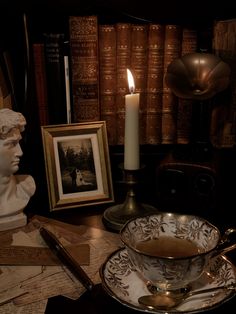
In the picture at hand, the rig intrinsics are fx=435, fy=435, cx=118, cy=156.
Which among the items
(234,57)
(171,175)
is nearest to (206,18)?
(234,57)

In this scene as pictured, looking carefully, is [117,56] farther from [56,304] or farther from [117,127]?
[56,304]

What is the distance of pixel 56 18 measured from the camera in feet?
3.00

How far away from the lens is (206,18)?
942 millimetres

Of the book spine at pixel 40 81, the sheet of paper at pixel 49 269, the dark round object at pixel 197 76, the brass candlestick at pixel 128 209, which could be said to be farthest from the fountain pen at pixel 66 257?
the dark round object at pixel 197 76

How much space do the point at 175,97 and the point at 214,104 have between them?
0.28ft

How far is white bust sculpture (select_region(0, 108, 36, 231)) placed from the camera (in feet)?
2.44

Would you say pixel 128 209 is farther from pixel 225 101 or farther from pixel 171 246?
pixel 225 101

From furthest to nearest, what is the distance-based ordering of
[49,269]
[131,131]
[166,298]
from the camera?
[131,131] → [49,269] → [166,298]

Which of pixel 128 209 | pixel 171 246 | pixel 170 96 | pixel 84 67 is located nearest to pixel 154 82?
pixel 170 96

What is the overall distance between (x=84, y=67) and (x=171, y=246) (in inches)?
17.3

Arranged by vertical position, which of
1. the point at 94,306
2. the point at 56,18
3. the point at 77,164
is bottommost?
the point at 94,306

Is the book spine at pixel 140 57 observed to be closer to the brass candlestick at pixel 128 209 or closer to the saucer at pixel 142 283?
the brass candlestick at pixel 128 209

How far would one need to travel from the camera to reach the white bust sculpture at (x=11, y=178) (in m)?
0.74

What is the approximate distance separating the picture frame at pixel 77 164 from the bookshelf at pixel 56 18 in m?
0.06
